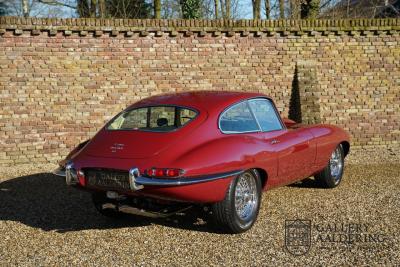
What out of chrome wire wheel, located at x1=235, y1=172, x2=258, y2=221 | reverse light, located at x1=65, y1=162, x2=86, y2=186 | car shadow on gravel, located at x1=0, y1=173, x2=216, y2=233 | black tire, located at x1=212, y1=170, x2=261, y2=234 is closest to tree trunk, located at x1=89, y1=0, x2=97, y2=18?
car shadow on gravel, located at x1=0, y1=173, x2=216, y2=233

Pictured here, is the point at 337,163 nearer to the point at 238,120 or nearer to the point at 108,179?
the point at 238,120

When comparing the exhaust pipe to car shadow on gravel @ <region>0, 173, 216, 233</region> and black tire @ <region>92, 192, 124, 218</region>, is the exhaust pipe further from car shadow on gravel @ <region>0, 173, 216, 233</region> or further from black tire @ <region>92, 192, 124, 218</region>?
black tire @ <region>92, 192, 124, 218</region>

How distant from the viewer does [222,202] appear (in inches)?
176

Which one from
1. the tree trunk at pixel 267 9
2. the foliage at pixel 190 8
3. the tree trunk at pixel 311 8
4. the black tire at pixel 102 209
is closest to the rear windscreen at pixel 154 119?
the black tire at pixel 102 209

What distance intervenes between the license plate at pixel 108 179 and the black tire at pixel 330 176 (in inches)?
128

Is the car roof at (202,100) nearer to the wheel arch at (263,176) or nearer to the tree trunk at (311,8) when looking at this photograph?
the wheel arch at (263,176)

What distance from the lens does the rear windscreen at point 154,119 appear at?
4918mm

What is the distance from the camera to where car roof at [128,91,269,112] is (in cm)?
497

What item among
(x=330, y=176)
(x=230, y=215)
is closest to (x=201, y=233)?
(x=230, y=215)

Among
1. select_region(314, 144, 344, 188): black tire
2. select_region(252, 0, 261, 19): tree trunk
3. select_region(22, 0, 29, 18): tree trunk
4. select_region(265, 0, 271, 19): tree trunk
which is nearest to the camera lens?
select_region(314, 144, 344, 188): black tire

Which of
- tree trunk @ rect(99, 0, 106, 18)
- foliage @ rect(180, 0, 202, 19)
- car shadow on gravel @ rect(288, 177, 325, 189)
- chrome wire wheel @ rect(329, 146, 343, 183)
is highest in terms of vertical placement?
tree trunk @ rect(99, 0, 106, 18)

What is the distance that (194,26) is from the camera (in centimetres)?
1023

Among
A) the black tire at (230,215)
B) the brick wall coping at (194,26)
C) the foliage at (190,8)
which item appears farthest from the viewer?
the foliage at (190,8)

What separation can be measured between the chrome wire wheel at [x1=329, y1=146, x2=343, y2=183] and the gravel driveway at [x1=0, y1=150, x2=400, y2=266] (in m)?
0.27
